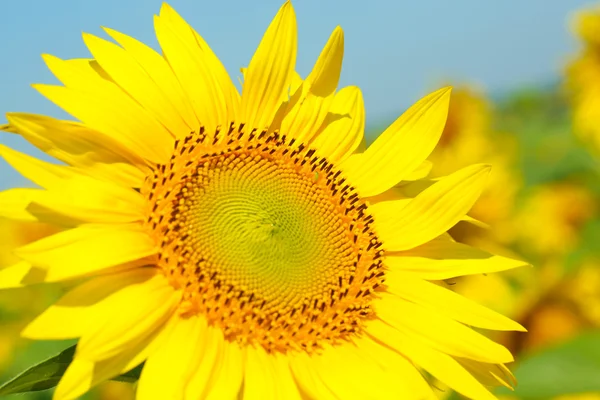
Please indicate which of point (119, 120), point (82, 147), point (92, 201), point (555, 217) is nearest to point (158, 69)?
point (119, 120)

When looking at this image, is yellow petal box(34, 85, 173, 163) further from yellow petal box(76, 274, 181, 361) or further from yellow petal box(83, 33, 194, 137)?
yellow petal box(76, 274, 181, 361)

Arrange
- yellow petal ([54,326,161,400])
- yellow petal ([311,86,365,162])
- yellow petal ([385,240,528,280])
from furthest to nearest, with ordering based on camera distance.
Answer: yellow petal ([311,86,365,162]), yellow petal ([385,240,528,280]), yellow petal ([54,326,161,400])

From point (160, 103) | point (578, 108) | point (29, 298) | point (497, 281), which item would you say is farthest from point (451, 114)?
point (160, 103)

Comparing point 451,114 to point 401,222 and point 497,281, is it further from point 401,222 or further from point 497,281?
point 401,222

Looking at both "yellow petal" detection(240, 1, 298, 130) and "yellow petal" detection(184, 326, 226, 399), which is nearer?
"yellow petal" detection(184, 326, 226, 399)

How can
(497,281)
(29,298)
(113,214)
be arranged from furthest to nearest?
1. (497,281)
2. (29,298)
3. (113,214)

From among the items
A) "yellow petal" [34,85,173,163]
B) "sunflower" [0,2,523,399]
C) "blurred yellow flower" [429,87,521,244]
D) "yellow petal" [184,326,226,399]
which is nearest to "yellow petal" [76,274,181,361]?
Answer: "sunflower" [0,2,523,399]

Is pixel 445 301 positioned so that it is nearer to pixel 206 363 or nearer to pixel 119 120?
pixel 206 363
